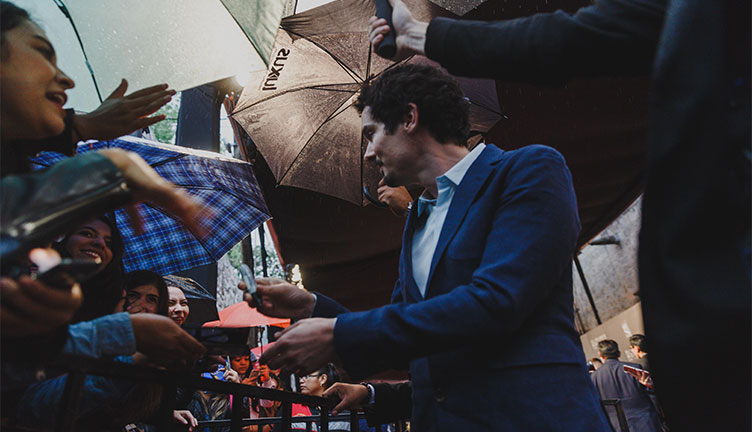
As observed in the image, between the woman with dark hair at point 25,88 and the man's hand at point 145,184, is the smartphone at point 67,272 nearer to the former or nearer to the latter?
the man's hand at point 145,184

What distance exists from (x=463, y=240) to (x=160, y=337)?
3.07 feet

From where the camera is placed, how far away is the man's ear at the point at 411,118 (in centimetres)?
219

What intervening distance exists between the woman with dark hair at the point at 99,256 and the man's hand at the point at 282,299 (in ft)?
2.50

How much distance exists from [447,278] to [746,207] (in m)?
0.97

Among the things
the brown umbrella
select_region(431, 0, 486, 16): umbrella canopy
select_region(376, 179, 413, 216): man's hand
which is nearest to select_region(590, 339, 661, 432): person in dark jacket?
the brown umbrella

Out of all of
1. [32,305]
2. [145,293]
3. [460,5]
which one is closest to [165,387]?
[32,305]

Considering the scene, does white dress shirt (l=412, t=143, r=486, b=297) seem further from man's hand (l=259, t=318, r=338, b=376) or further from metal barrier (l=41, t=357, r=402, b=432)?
metal barrier (l=41, t=357, r=402, b=432)

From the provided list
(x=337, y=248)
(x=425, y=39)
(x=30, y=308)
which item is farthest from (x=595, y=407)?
(x=337, y=248)

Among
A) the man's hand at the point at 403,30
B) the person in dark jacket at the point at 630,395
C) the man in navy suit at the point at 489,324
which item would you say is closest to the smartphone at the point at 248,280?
the man in navy suit at the point at 489,324

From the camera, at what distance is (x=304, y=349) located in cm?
141

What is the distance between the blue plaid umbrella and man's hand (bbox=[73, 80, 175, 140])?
4.25 feet

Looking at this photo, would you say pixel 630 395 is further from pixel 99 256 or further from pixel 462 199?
pixel 99 256

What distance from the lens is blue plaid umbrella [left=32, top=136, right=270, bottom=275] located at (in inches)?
138

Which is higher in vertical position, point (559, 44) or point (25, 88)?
point (25, 88)
